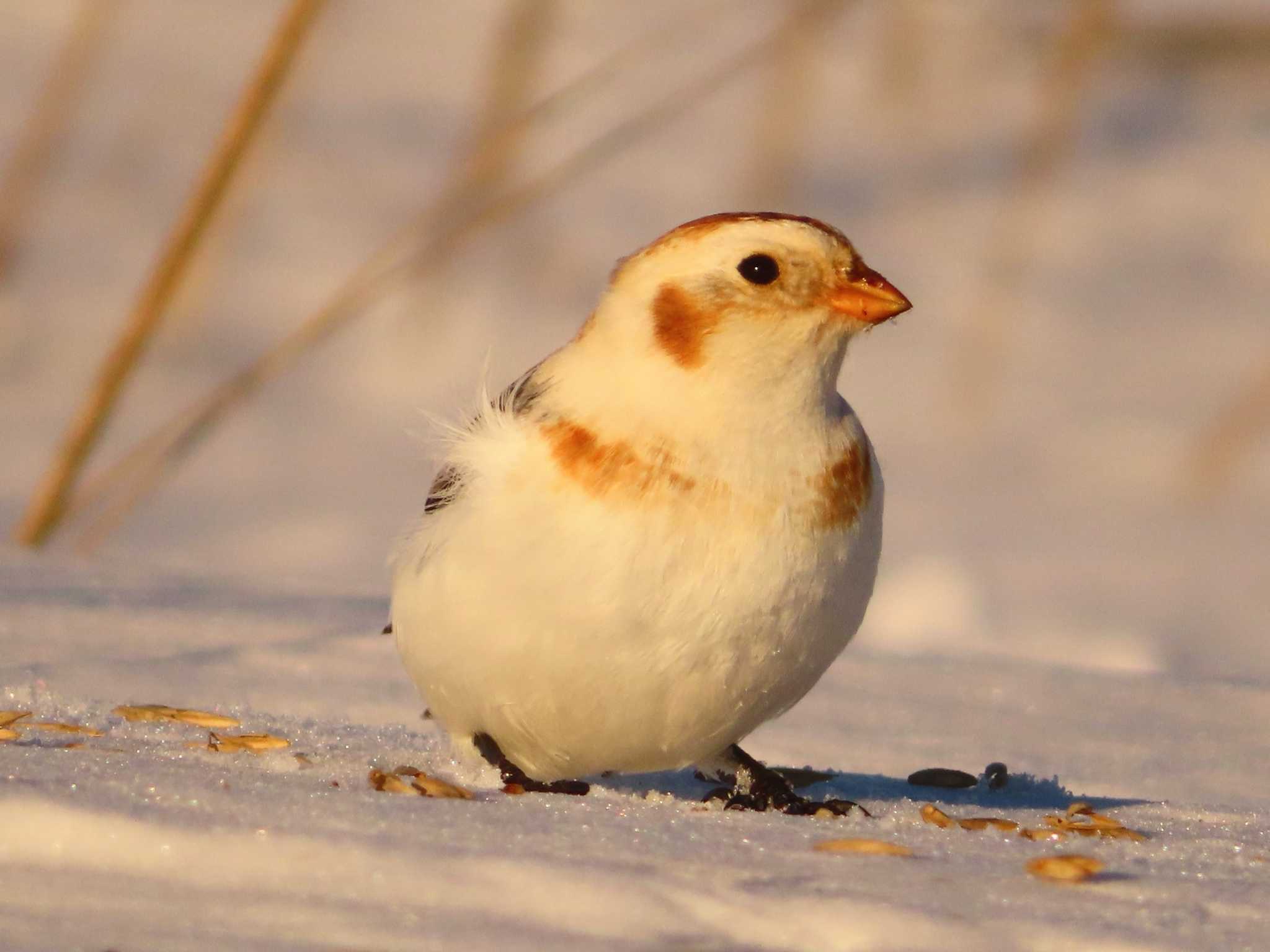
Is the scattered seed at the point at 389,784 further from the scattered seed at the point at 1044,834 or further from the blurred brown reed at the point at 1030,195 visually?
the blurred brown reed at the point at 1030,195

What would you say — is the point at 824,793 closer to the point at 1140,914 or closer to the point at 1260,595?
the point at 1140,914

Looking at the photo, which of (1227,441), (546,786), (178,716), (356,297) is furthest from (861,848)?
(1227,441)

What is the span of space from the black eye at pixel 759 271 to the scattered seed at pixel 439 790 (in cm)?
72

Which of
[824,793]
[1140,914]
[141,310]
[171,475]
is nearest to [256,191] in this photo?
[171,475]

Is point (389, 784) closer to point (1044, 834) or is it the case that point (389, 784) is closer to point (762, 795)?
point (762, 795)

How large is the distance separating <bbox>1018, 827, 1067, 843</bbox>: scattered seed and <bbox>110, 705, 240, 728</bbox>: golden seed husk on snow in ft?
3.33

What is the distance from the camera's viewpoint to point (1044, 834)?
7.09ft

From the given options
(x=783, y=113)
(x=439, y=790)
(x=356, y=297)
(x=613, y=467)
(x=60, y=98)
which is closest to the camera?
(x=439, y=790)

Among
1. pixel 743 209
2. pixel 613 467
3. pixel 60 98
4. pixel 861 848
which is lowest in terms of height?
pixel 861 848

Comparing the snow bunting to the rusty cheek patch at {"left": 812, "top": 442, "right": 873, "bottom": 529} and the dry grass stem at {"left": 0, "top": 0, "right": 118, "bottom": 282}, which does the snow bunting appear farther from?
the dry grass stem at {"left": 0, "top": 0, "right": 118, "bottom": 282}

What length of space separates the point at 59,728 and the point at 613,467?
77cm

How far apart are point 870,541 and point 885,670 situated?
132 cm

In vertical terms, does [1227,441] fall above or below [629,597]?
above

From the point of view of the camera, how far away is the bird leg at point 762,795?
2369 millimetres
